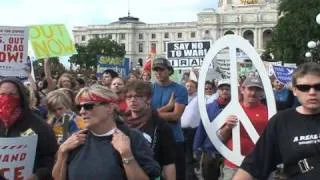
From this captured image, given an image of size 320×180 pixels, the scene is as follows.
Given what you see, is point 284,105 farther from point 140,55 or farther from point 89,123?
point 140,55

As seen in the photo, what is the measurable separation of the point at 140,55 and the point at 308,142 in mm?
139534

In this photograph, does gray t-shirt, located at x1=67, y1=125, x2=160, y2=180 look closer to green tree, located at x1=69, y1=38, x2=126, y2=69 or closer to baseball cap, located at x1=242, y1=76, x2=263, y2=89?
baseball cap, located at x1=242, y1=76, x2=263, y2=89

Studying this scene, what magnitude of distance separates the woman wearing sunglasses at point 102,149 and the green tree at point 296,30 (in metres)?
51.1

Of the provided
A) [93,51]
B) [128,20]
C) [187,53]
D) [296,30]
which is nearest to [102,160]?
[187,53]

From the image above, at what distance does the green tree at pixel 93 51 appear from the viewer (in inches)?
4252

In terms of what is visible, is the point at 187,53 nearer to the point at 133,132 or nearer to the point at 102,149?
the point at 133,132

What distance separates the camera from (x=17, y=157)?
430cm

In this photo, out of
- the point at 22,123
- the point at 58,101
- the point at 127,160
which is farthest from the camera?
the point at 58,101

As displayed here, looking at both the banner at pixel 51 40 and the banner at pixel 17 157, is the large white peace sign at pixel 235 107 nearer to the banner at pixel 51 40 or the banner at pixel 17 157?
the banner at pixel 17 157

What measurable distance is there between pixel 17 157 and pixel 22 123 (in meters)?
0.28

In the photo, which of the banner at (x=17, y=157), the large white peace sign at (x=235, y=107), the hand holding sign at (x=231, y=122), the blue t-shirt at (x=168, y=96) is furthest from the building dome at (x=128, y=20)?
the banner at (x=17, y=157)

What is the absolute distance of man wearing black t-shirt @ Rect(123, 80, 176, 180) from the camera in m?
4.77

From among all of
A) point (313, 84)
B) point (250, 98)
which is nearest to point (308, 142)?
point (313, 84)

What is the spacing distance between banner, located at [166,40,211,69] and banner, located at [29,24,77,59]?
2.07m
